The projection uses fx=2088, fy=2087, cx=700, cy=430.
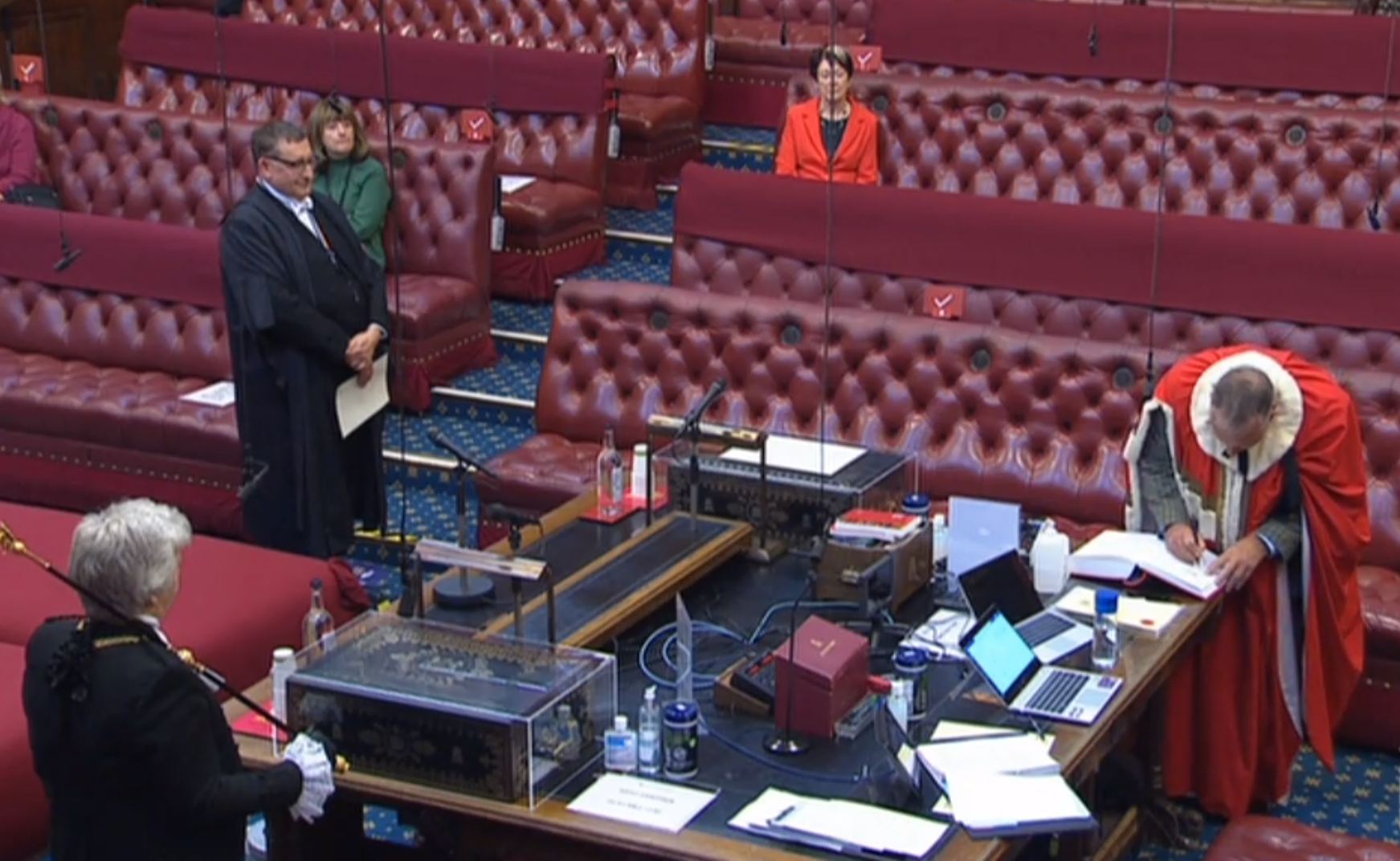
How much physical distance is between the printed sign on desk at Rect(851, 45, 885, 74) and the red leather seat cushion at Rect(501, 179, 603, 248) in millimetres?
1351

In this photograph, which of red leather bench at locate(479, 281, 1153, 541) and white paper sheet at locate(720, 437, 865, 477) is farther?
red leather bench at locate(479, 281, 1153, 541)

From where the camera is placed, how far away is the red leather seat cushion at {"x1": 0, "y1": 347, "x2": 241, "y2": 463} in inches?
294

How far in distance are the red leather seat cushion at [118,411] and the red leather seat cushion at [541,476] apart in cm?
110

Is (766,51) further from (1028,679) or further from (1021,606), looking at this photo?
(1028,679)

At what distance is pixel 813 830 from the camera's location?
4027 millimetres

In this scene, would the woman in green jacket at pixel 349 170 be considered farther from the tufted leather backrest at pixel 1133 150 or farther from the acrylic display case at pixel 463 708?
the acrylic display case at pixel 463 708

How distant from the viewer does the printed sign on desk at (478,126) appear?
9.34 meters

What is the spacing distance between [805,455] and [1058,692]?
49.3 inches

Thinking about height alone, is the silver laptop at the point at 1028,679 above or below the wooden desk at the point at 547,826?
above

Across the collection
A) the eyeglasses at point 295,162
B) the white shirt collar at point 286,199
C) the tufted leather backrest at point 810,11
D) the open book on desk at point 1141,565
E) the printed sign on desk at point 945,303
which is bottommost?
the open book on desk at point 1141,565

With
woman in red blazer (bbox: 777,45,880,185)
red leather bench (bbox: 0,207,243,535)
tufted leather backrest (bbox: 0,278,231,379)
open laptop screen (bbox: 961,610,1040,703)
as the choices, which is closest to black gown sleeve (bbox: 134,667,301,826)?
open laptop screen (bbox: 961,610,1040,703)

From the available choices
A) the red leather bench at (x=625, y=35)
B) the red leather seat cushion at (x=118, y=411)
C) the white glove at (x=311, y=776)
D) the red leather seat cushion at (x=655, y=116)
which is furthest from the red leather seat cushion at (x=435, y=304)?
the white glove at (x=311, y=776)

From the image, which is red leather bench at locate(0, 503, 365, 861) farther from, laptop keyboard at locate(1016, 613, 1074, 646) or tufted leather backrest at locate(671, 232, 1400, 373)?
laptop keyboard at locate(1016, 613, 1074, 646)

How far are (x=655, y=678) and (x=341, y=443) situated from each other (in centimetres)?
243
